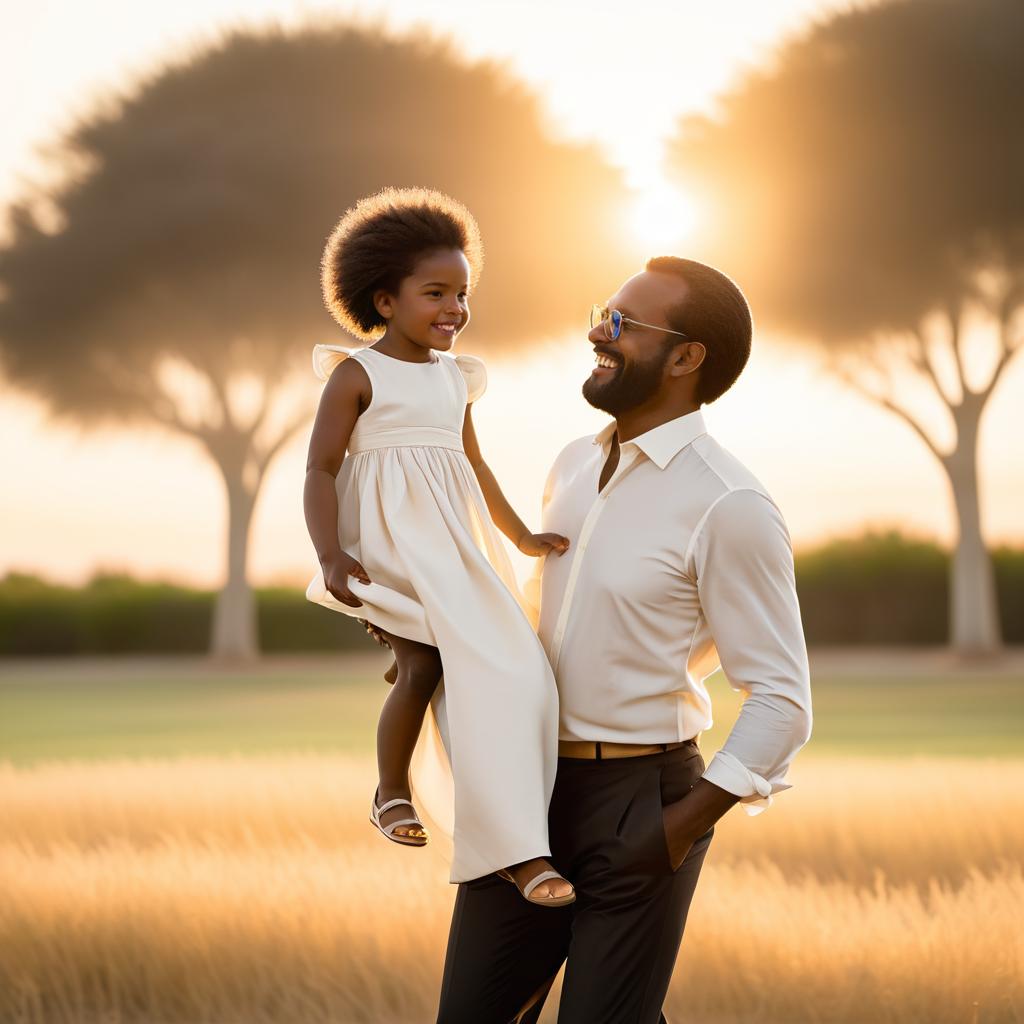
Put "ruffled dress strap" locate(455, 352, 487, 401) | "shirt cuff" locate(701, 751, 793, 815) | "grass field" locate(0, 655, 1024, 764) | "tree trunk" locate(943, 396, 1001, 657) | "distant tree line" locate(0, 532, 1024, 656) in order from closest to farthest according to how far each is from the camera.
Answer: "shirt cuff" locate(701, 751, 793, 815), "ruffled dress strap" locate(455, 352, 487, 401), "grass field" locate(0, 655, 1024, 764), "tree trunk" locate(943, 396, 1001, 657), "distant tree line" locate(0, 532, 1024, 656)

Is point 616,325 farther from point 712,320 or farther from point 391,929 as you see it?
point 391,929

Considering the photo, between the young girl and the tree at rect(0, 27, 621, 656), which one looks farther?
the tree at rect(0, 27, 621, 656)

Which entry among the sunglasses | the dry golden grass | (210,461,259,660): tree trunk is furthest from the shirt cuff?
(210,461,259,660): tree trunk

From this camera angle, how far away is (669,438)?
3199 millimetres

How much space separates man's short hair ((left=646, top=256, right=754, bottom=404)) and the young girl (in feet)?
1.68

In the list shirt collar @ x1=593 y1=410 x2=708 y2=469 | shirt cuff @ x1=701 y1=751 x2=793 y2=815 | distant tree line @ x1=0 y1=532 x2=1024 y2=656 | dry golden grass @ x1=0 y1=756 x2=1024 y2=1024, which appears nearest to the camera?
shirt cuff @ x1=701 y1=751 x2=793 y2=815

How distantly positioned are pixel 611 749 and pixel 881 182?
21.1 metres

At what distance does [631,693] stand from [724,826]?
168 inches

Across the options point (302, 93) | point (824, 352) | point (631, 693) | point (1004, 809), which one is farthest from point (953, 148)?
point (631, 693)

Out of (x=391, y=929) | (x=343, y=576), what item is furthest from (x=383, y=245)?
(x=391, y=929)

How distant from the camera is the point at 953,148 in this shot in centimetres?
2258

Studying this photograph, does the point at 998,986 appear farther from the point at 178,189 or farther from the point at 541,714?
the point at 178,189

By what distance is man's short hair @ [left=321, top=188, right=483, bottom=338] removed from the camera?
3.76 metres

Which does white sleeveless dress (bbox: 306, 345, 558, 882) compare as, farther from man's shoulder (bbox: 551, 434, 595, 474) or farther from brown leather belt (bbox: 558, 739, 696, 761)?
man's shoulder (bbox: 551, 434, 595, 474)
